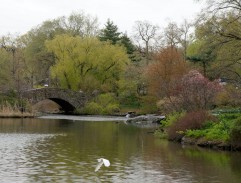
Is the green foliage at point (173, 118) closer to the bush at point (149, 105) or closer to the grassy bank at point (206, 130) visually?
the grassy bank at point (206, 130)

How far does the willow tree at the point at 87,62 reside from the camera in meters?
61.7

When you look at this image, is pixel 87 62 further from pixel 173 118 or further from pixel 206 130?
pixel 206 130

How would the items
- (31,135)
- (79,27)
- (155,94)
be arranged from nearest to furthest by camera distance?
(31,135)
(155,94)
(79,27)

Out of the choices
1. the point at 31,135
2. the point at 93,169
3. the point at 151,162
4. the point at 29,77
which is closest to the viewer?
the point at 93,169

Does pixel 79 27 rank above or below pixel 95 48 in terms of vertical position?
above

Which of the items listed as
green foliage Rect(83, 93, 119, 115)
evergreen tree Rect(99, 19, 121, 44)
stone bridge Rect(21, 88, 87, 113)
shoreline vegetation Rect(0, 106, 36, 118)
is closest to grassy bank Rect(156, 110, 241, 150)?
shoreline vegetation Rect(0, 106, 36, 118)

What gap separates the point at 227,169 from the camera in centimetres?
1686

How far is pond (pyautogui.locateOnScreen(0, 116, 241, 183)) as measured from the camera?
1491cm

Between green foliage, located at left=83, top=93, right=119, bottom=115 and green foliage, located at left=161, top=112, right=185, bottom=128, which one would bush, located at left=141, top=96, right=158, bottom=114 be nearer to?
green foliage, located at left=83, top=93, right=119, bottom=115

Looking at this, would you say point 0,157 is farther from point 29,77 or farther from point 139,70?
point 29,77

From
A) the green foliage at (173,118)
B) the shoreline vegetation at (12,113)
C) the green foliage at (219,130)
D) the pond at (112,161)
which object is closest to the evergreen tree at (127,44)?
the shoreline vegetation at (12,113)

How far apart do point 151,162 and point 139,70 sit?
1626 inches

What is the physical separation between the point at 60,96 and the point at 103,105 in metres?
5.43

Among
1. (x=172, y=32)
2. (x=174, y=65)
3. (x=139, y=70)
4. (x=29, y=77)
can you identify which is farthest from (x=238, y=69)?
(x=29, y=77)
